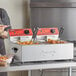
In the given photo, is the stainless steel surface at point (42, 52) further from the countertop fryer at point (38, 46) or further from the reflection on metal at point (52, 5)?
the reflection on metal at point (52, 5)

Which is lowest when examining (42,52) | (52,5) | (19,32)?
(42,52)

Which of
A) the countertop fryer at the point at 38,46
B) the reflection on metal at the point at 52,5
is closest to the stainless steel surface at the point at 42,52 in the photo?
the countertop fryer at the point at 38,46

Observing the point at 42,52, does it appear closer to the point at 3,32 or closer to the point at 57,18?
the point at 3,32

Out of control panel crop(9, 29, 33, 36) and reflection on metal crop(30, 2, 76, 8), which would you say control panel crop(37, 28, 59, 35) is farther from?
reflection on metal crop(30, 2, 76, 8)

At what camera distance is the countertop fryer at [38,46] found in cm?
170

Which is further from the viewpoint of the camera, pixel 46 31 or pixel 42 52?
pixel 46 31

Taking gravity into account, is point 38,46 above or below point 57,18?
below

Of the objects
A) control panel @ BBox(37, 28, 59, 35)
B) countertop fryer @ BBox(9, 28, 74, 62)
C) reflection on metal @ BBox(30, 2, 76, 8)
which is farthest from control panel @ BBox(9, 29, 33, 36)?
reflection on metal @ BBox(30, 2, 76, 8)

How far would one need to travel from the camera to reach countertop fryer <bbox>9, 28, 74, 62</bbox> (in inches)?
66.9

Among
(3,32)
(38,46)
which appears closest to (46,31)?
(38,46)

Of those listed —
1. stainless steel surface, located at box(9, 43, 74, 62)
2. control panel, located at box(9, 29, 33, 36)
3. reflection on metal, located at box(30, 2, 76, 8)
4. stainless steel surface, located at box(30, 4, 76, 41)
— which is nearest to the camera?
stainless steel surface, located at box(9, 43, 74, 62)

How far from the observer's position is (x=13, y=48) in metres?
1.81

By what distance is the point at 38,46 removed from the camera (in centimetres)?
171

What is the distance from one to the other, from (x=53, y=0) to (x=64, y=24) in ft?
1.34
